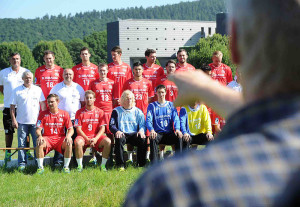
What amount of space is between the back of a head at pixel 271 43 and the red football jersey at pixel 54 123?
8.55 m

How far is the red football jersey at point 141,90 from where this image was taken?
9930 mm

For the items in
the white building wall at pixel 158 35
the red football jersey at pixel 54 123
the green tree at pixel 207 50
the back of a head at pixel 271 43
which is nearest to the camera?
the back of a head at pixel 271 43

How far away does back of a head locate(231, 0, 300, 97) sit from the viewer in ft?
2.56

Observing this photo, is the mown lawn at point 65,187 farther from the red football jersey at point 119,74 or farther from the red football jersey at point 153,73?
the red football jersey at point 153,73

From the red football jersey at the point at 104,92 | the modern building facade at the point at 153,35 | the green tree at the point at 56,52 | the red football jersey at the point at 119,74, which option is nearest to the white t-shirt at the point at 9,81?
the red football jersey at the point at 104,92

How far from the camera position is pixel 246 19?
2.69 feet

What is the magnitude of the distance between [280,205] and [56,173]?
316 inches

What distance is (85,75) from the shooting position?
10.1 meters

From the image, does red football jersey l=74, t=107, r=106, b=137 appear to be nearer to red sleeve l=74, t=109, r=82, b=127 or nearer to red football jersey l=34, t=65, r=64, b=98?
red sleeve l=74, t=109, r=82, b=127

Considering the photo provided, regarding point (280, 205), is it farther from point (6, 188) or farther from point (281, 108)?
point (6, 188)

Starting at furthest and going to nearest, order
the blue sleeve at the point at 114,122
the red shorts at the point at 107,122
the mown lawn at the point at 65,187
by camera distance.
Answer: the red shorts at the point at 107,122
the blue sleeve at the point at 114,122
the mown lawn at the point at 65,187

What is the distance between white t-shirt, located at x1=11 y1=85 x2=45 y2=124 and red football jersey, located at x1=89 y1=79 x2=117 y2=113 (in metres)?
1.16

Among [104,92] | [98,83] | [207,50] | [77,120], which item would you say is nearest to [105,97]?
[104,92]

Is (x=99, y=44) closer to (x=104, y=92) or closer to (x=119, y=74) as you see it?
(x=119, y=74)
